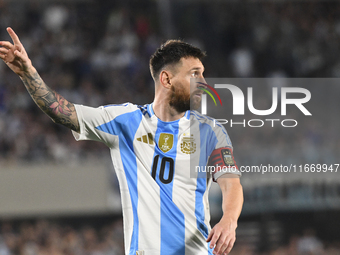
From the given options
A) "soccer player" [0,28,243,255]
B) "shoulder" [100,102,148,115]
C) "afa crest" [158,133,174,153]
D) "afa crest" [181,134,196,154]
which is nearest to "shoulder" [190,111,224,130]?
"soccer player" [0,28,243,255]

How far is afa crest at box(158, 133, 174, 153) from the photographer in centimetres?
371

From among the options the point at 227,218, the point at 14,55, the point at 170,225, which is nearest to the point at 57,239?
the point at 170,225

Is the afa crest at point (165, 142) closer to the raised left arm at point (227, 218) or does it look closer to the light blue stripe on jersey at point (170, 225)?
the light blue stripe on jersey at point (170, 225)

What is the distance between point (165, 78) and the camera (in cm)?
397

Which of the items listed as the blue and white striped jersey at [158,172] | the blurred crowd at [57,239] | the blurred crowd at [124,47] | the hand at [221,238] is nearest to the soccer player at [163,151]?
the blue and white striped jersey at [158,172]

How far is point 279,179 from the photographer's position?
35.7ft

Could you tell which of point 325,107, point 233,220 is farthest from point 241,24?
point 233,220

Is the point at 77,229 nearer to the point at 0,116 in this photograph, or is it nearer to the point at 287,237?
the point at 0,116

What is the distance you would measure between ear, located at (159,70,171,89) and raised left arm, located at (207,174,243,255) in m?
0.98

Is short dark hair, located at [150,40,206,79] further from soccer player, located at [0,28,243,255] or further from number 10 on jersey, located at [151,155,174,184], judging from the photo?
number 10 on jersey, located at [151,155,174,184]

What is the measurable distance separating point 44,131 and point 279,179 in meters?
6.21

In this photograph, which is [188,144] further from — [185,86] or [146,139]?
[185,86]

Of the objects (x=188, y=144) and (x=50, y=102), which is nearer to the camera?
(x=50, y=102)

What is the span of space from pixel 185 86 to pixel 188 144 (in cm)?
51
